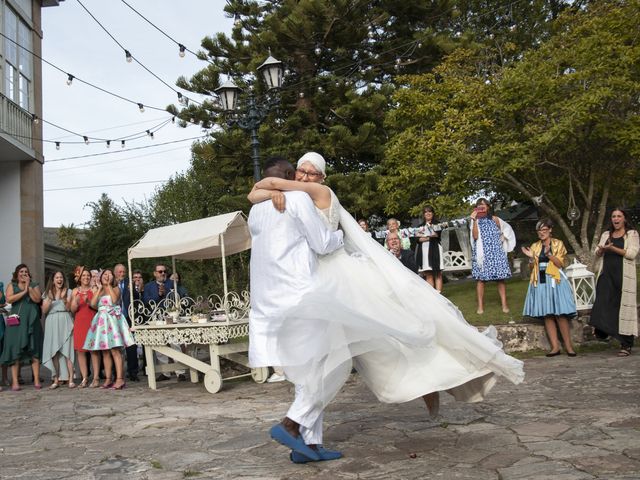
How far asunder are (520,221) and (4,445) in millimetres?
27556

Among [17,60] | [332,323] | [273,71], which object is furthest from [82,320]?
[17,60]

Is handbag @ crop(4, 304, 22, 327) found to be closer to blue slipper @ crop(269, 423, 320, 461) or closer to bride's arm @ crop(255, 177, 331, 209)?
bride's arm @ crop(255, 177, 331, 209)

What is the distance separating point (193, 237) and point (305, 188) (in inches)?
203

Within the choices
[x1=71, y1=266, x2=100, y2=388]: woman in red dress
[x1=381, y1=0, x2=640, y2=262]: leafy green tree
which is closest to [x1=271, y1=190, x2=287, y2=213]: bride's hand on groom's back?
[x1=71, y1=266, x2=100, y2=388]: woman in red dress

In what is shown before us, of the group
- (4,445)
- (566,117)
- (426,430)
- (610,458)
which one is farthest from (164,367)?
(566,117)

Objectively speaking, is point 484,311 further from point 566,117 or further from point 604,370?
point 566,117

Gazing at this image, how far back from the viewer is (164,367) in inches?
407

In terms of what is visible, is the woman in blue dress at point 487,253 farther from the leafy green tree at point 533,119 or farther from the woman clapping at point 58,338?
the woman clapping at point 58,338

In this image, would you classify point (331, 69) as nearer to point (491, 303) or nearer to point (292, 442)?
point (491, 303)

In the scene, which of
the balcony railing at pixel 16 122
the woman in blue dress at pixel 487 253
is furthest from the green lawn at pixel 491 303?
the balcony railing at pixel 16 122

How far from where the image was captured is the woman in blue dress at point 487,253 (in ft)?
35.2

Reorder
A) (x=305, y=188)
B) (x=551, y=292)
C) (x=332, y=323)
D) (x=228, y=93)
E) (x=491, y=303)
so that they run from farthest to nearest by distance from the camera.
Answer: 1. (x=228, y=93)
2. (x=491, y=303)
3. (x=551, y=292)
4. (x=305, y=188)
5. (x=332, y=323)

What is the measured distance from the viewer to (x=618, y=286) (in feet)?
30.5

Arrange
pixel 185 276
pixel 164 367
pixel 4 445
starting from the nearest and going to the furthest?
pixel 4 445 < pixel 164 367 < pixel 185 276
